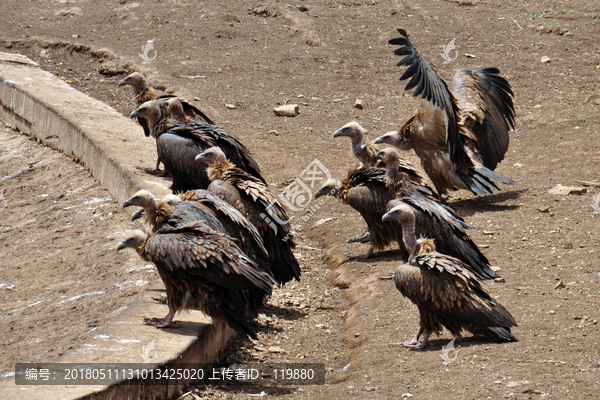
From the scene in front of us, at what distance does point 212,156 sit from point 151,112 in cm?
187

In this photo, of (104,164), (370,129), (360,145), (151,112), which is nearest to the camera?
(360,145)

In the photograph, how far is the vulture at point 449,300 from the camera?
5.10 metres

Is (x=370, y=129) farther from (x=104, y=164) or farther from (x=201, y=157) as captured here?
(x=201, y=157)

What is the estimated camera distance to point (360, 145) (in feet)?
28.8

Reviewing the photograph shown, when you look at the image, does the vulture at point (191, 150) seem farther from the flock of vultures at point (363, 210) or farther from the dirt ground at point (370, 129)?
the dirt ground at point (370, 129)

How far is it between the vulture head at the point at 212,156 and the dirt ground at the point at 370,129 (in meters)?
1.46

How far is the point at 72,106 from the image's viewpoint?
10844 millimetres

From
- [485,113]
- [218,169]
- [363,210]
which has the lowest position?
[363,210]

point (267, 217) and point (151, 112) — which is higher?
point (151, 112)

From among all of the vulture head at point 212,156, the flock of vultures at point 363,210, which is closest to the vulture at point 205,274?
the flock of vultures at point 363,210

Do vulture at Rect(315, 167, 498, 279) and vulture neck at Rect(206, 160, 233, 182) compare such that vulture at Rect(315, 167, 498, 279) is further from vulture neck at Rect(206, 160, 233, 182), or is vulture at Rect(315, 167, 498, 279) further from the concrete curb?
the concrete curb

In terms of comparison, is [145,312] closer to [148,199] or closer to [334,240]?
[148,199]

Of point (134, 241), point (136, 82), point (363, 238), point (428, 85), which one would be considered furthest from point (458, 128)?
point (134, 241)

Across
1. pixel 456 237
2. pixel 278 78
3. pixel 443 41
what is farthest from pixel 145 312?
pixel 443 41
